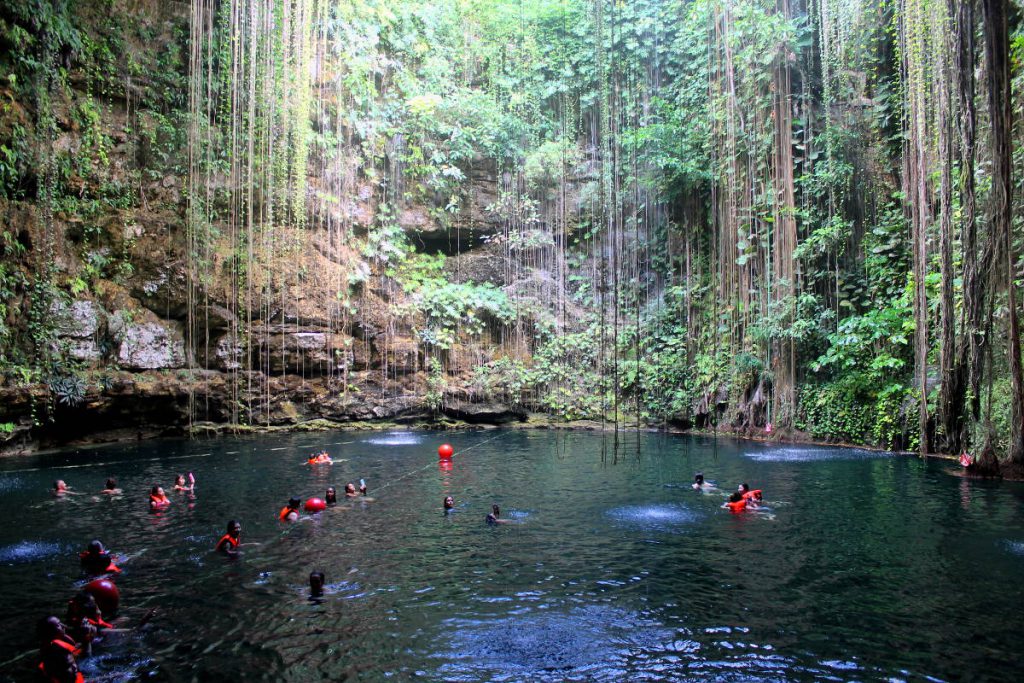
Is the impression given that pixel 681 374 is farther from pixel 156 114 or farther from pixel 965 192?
pixel 156 114

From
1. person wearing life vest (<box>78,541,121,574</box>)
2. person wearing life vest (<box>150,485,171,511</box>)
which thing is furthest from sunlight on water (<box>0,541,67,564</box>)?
person wearing life vest (<box>150,485,171,511</box>)

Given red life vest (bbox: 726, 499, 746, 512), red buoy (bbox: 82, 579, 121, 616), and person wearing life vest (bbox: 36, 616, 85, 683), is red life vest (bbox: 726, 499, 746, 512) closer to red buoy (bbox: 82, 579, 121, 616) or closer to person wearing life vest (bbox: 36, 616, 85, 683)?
red buoy (bbox: 82, 579, 121, 616)

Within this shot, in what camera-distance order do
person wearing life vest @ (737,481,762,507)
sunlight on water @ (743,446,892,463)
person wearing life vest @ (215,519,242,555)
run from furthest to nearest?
sunlight on water @ (743,446,892,463) → person wearing life vest @ (737,481,762,507) → person wearing life vest @ (215,519,242,555)

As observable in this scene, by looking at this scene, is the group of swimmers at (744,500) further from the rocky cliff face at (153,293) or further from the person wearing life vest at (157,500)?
the rocky cliff face at (153,293)

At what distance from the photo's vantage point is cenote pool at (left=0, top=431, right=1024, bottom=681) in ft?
13.0

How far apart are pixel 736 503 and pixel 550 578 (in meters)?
3.21

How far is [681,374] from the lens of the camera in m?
17.7

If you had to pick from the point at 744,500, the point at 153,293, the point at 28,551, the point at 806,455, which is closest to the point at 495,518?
the point at 744,500

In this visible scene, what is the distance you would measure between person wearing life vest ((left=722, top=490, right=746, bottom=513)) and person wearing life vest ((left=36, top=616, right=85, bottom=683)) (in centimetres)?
643

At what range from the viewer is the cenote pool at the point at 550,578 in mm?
3953

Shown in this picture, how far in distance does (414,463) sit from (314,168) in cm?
1000

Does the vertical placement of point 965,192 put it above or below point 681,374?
above

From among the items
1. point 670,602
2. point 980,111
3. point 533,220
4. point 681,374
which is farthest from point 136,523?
point 533,220

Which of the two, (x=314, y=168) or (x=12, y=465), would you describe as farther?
(x=314, y=168)
